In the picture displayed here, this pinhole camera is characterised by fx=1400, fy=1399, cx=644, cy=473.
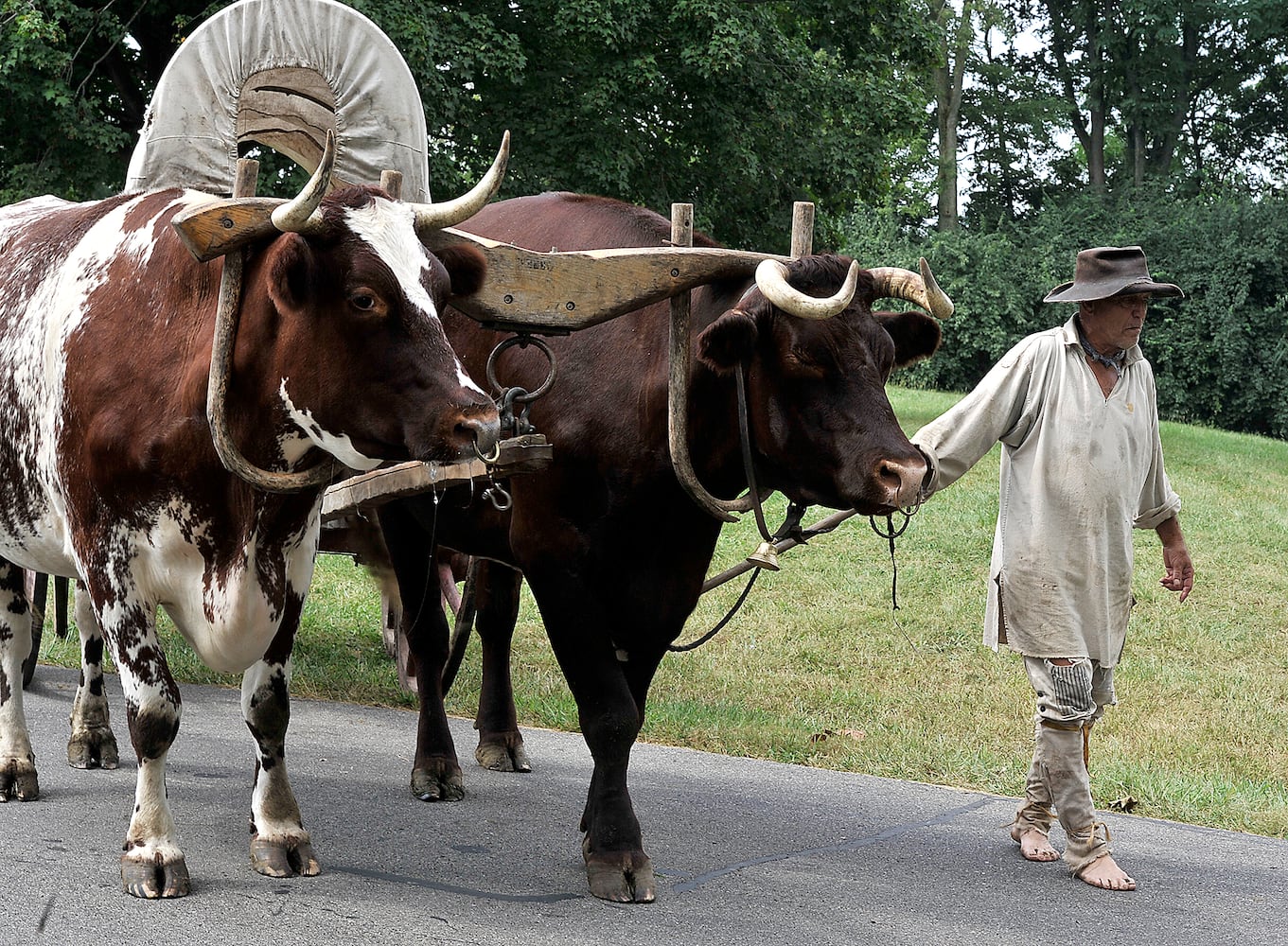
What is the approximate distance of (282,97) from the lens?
20.2 feet

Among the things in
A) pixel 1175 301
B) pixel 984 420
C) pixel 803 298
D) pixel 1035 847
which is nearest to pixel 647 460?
pixel 803 298

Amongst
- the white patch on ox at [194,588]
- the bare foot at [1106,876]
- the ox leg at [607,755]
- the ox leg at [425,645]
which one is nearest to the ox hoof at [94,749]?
the ox leg at [425,645]

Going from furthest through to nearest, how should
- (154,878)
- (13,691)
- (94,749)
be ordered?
(94,749) → (13,691) → (154,878)

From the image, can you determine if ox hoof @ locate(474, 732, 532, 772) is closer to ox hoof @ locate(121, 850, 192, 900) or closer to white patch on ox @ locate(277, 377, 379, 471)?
ox hoof @ locate(121, 850, 192, 900)

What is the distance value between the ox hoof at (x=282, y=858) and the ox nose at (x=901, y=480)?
221 cm

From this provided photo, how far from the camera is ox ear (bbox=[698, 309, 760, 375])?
4.31m

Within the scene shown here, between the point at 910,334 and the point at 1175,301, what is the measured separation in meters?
24.8

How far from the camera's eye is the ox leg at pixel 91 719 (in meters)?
5.79

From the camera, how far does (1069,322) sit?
16.9 feet

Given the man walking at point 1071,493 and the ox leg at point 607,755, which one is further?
the man walking at point 1071,493

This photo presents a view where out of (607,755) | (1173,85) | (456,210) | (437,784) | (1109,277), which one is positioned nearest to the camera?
(456,210)

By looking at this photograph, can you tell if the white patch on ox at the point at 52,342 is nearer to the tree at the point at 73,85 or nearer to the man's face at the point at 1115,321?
the man's face at the point at 1115,321

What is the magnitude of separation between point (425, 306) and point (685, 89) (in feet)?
46.4

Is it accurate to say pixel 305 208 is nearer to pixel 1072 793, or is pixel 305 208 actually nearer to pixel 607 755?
pixel 607 755
